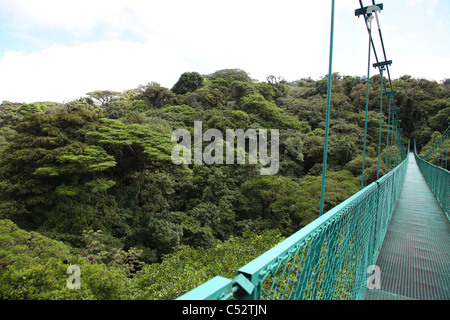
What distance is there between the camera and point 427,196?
473 cm

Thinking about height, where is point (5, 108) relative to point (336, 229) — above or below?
above

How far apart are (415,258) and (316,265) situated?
5.74 feet

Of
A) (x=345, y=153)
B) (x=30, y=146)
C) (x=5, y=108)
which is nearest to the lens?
(x=30, y=146)

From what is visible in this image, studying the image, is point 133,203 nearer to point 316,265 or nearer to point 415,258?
point 415,258

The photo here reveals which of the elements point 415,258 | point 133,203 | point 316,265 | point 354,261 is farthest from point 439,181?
point 133,203

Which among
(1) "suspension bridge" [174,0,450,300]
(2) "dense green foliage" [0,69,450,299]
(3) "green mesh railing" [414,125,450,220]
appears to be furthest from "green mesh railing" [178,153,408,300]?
(2) "dense green foliage" [0,69,450,299]

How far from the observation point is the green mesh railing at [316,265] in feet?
1.60

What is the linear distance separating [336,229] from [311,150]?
14.9 m

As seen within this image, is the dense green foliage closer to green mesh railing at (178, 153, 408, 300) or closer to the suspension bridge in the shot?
the suspension bridge

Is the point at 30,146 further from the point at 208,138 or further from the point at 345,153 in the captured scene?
the point at 345,153

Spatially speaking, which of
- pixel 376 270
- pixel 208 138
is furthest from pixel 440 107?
pixel 376 270

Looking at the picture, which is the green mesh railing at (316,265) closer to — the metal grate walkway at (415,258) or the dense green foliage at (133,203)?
the metal grate walkway at (415,258)

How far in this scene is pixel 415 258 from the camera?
204 centimetres
